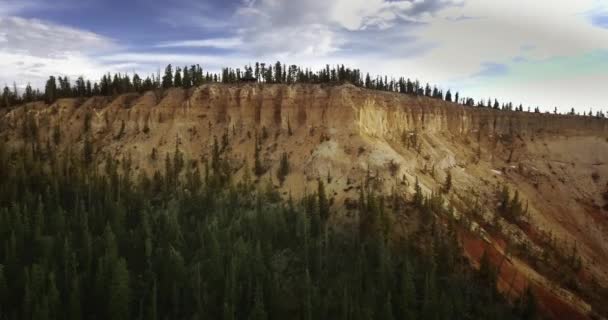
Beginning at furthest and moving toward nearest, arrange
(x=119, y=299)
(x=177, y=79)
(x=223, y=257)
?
(x=177, y=79) < (x=223, y=257) < (x=119, y=299)

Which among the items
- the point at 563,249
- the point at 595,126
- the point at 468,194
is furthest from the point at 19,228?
the point at 595,126

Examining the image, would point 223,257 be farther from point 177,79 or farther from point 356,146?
point 177,79

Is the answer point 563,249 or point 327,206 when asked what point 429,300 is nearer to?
point 327,206

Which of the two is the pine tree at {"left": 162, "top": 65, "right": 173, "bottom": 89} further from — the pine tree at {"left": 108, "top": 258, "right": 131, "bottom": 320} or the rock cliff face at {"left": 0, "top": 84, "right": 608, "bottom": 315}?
the pine tree at {"left": 108, "top": 258, "right": 131, "bottom": 320}

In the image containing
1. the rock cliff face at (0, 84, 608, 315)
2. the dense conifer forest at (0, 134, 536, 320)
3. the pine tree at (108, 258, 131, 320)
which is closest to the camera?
the pine tree at (108, 258, 131, 320)

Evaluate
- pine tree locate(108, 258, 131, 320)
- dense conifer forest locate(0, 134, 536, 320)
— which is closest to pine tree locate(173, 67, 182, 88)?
dense conifer forest locate(0, 134, 536, 320)

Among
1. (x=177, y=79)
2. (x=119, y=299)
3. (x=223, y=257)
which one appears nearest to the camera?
(x=119, y=299)

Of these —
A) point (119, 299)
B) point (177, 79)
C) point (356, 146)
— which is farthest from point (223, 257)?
point (177, 79)

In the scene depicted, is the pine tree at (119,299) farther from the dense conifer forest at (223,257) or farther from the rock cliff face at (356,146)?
the rock cliff face at (356,146)
